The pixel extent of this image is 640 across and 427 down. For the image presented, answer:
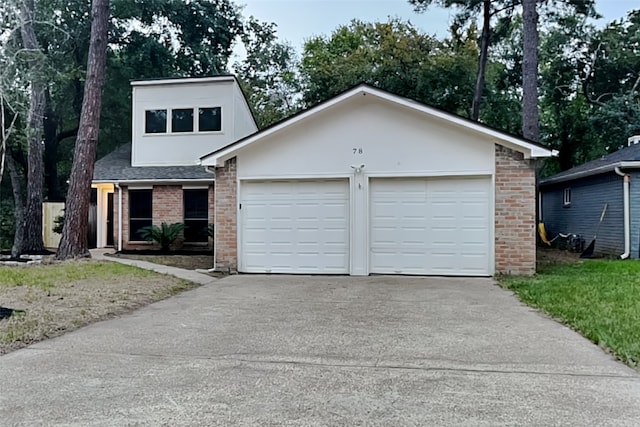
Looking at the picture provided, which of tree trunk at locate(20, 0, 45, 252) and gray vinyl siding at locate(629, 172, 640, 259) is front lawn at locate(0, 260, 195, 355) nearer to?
tree trunk at locate(20, 0, 45, 252)

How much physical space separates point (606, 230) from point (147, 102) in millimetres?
14918

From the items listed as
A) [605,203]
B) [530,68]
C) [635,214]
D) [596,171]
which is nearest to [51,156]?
[530,68]

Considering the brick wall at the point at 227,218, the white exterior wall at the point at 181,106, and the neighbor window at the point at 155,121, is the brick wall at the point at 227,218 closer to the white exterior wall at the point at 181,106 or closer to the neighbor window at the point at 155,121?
the white exterior wall at the point at 181,106

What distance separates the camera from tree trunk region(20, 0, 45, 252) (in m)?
16.2

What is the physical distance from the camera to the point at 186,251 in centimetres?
1586

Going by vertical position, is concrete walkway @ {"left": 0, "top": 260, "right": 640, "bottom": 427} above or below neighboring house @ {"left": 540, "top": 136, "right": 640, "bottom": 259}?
below

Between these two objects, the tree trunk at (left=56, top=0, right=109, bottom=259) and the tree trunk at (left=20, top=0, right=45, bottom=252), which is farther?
the tree trunk at (left=20, top=0, right=45, bottom=252)

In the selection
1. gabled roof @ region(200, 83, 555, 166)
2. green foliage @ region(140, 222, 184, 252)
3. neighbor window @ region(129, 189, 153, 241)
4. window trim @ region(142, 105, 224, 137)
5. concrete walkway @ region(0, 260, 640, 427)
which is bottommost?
concrete walkway @ region(0, 260, 640, 427)

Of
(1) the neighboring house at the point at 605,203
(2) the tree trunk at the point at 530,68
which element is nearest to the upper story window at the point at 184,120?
(2) the tree trunk at the point at 530,68

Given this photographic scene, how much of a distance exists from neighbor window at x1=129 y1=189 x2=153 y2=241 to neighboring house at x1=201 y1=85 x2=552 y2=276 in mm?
5599

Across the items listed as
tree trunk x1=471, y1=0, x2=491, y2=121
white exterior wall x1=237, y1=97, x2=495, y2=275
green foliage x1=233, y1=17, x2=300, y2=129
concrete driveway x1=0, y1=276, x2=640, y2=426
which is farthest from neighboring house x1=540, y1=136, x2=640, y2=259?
green foliage x1=233, y1=17, x2=300, y2=129

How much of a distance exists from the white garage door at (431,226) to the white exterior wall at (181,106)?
7442 millimetres

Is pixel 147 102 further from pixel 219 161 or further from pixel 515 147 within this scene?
pixel 515 147

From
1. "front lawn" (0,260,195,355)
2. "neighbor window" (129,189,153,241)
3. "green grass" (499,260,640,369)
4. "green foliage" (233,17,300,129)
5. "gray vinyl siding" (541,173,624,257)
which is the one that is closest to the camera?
"green grass" (499,260,640,369)
